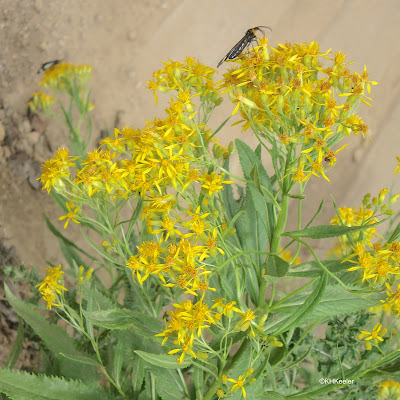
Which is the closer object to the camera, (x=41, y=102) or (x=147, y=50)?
(x=41, y=102)

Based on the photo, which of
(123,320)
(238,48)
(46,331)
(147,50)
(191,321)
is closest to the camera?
(191,321)

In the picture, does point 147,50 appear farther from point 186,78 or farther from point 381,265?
point 381,265

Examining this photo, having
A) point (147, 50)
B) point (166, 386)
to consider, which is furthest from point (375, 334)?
point (147, 50)

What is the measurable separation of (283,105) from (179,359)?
433 mm

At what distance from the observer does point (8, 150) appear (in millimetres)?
2186

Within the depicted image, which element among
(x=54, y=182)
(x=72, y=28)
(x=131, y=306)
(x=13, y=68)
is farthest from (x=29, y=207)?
(x=54, y=182)

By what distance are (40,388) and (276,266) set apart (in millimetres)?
493

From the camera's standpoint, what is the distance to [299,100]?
947mm

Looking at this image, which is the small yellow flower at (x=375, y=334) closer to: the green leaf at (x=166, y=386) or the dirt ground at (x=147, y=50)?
the green leaf at (x=166, y=386)

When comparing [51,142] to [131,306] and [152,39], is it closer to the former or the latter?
[152,39]

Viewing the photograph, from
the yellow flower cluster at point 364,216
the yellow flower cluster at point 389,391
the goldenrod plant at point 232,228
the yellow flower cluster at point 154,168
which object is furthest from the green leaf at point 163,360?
the yellow flower cluster at point 389,391

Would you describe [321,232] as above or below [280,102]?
below

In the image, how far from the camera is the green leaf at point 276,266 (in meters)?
0.88

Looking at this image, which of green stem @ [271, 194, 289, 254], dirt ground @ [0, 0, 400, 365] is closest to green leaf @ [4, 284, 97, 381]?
green stem @ [271, 194, 289, 254]
